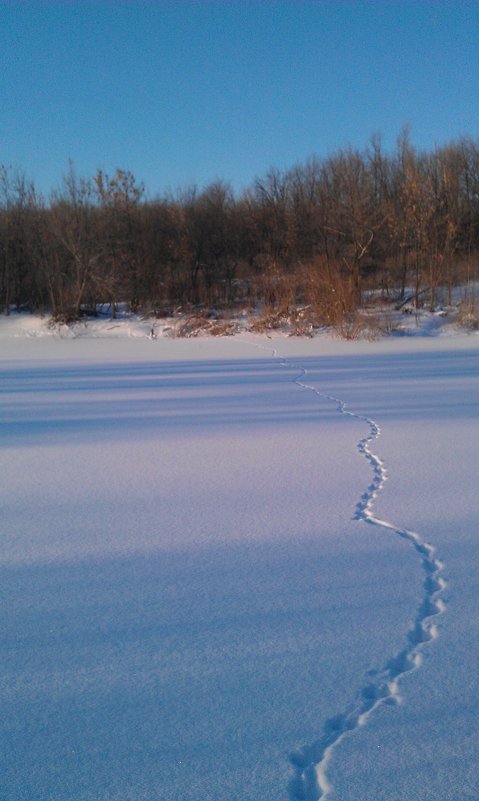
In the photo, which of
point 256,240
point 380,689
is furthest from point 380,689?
point 256,240

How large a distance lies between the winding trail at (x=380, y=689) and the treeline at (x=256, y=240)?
50.8ft

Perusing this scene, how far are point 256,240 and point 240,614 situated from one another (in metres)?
24.9

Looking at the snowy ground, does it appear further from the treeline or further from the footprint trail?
the treeline

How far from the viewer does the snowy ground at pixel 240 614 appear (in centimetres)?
176

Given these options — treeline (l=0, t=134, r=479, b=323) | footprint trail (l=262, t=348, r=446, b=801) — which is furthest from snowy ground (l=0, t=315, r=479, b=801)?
treeline (l=0, t=134, r=479, b=323)

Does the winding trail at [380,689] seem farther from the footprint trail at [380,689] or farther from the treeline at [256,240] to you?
the treeline at [256,240]

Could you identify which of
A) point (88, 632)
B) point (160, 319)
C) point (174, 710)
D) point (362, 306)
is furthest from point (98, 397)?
point (160, 319)

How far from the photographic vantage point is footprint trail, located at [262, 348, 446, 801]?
1.70 meters

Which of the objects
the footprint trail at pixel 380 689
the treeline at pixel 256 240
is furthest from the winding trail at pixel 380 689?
the treeline at pixel 256 240

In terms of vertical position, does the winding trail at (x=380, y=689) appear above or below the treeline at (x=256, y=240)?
below

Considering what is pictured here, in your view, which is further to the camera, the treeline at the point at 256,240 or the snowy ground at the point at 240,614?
the treeline at the point at 256,240

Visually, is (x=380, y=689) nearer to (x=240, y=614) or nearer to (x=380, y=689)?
(x=380, y=689)

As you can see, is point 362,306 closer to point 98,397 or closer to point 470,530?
point 98,397

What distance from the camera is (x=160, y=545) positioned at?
10.5ft
